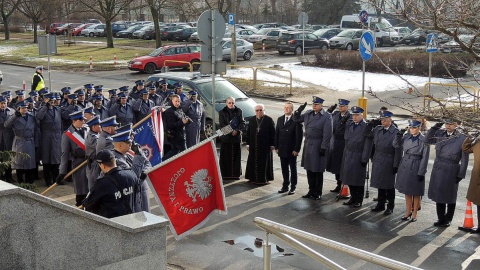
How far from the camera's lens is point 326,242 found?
4.82 metres

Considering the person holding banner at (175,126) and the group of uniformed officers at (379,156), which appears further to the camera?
the person holding banner at (175,126)

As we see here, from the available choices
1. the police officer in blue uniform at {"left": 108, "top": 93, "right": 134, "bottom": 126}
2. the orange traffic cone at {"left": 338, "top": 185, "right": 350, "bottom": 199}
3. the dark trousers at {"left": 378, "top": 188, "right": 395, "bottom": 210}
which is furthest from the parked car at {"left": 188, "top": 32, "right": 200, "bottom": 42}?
the dark trousers at {"left": 378, "top": 188, "right": 395, "bottom": 210}

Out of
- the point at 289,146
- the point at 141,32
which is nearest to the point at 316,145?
the point at 289,146

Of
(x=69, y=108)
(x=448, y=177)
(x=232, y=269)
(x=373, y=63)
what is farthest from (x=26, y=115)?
(x=373, y=63)

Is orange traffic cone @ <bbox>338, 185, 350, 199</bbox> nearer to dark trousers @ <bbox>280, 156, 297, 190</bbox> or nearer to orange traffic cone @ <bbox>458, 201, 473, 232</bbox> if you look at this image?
dark trousers @ <bbox>280, 156, 297, 190</bbox>

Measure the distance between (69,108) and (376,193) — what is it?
669cm

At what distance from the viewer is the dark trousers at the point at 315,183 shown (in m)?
13.5

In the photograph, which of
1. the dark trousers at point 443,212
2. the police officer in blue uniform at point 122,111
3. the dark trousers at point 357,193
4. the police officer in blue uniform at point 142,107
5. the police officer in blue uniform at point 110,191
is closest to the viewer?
the police officer in blue uniform at point 110,191

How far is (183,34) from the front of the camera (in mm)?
57469

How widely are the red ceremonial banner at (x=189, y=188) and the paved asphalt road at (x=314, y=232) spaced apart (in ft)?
2.21

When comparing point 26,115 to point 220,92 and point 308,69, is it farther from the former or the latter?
point 308,69

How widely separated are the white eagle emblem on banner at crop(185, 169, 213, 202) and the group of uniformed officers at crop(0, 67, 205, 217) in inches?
26.3

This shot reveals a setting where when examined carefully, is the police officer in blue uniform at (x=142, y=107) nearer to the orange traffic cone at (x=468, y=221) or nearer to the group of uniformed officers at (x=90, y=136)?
the group of uniformed officers at (x=90, y=136)

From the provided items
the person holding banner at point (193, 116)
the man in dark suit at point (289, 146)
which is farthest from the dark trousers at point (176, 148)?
the man in dark suit at point (289, 146)
